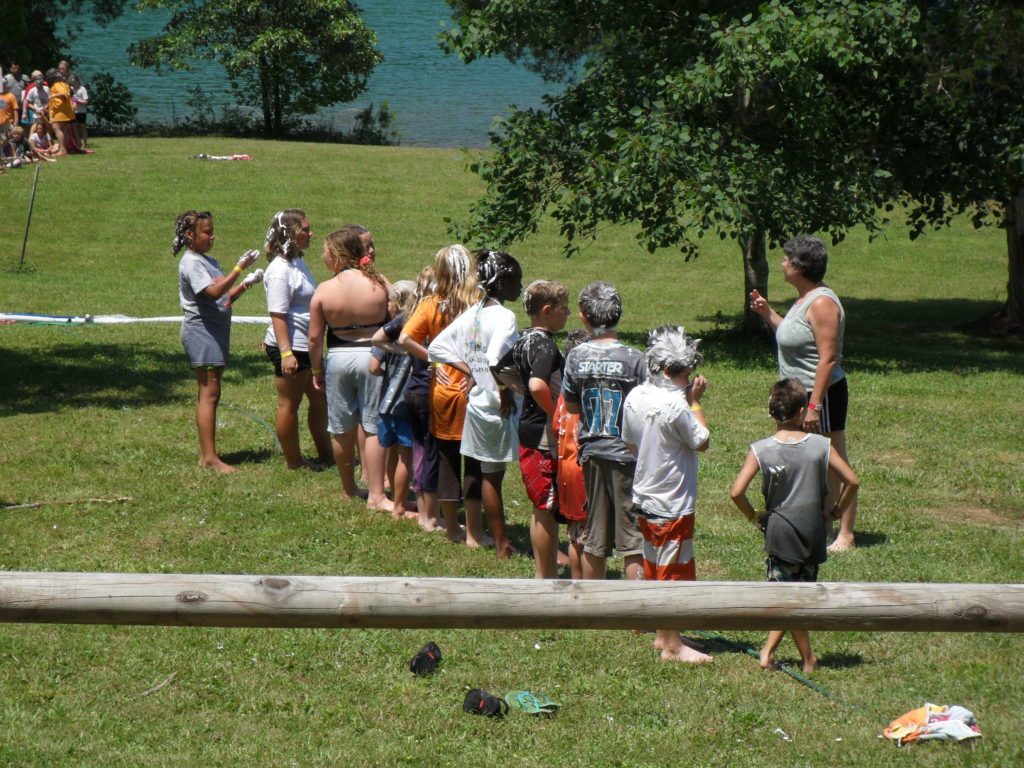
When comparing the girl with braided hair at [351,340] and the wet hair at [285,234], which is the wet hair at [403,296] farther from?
the wet hair at [285,234]

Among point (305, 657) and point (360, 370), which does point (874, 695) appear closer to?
point (305, 657)

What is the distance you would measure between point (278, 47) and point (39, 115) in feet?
40.0

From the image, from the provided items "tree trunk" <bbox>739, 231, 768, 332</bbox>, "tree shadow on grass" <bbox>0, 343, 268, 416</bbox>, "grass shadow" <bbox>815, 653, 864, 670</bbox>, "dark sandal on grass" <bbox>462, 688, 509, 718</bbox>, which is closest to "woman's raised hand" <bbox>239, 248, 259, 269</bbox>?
"tree shadow on grass" <bbox>0, 343, 268, 416</bbox>

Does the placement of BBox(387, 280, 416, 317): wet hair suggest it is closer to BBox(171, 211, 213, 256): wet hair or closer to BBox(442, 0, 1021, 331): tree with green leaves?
BBox(171, 211, 213, 256): wet hair

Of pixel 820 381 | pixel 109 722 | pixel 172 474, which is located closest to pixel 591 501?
pixel 820 381

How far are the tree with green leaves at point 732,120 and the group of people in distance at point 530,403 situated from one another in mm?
6641

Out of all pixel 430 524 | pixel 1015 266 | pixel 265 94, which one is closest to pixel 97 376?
pixel 430 524

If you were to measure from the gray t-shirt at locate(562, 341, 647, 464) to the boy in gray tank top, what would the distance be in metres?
0.58

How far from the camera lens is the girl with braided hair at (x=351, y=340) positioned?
686 cm

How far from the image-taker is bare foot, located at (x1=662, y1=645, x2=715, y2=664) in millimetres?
4980

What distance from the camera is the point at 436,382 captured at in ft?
20.8

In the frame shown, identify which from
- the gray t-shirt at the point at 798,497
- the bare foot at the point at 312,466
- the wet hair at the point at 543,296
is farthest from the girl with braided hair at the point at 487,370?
the bare foot at the point at 312,466

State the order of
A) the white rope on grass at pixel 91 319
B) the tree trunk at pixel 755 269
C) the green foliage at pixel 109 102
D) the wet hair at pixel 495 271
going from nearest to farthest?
the wet hair at pixel 495 271
the white rope on grass at pixel 91 319
the tree trunk at pixel 755 269
the green foliage at pixel 109 102

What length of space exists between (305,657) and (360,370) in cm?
244
